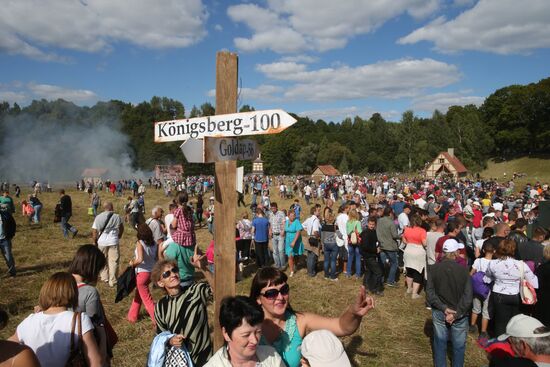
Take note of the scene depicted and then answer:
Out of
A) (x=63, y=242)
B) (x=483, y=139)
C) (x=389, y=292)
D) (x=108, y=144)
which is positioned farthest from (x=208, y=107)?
(x=389, y=292)

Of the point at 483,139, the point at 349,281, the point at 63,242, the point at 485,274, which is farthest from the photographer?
the point at 483,139

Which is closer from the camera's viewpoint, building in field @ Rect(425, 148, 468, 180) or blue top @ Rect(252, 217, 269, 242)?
blue top @ Rect(252, 217, 269, 242)

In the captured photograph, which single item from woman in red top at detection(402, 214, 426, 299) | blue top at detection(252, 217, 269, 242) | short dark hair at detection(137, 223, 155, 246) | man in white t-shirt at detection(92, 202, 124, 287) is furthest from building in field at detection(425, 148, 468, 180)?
short dark hair at detection(137, 223, 155, 246)

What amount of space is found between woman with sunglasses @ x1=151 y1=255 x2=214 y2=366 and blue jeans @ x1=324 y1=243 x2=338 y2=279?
19.4 feet

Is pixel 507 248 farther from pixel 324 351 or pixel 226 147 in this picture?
pixel 226 147

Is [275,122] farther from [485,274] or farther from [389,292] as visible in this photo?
[389,292]

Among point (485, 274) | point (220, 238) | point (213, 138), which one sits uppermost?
point (213, 138)

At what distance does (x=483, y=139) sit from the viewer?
6569 cm

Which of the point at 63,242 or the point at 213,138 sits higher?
the point at 213,138

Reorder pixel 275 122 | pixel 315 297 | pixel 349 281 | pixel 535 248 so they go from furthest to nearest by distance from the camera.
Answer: pixel 349 281, pixel 315 297, pixel 535 248, pixel 275 122

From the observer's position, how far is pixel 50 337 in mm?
2471

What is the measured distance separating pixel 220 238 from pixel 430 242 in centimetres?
543

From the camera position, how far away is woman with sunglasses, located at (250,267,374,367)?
97.1 inches

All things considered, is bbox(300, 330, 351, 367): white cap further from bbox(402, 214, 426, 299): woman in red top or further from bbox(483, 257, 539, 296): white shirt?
bbox(402, 214, 426, 299): woman in red top
